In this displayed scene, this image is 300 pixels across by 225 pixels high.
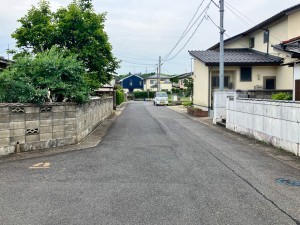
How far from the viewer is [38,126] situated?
8453 mm

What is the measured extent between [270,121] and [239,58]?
42.3ft

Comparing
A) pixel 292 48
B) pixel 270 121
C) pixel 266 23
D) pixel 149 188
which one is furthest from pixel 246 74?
pixel 149 188

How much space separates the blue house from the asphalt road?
75.4 metres

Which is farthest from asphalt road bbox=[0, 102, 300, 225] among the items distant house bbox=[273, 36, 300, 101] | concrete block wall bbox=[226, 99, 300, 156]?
distant house bbox=[273, 36, 300, 101]

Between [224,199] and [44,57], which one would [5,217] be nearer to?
[224,199]

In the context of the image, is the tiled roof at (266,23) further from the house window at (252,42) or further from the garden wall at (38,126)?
the garden wall at (38,126)

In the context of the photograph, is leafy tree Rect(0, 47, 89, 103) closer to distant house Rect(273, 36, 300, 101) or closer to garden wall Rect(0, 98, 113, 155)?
garden wall Rect(0, 98, 113, 155)

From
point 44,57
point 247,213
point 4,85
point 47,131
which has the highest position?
point 44,57

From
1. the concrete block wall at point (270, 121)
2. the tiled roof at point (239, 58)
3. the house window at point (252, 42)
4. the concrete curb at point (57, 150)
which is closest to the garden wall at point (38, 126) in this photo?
the concrete curb at point (57, 150)

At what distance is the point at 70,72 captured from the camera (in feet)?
30.8

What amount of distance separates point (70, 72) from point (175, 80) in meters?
58.0

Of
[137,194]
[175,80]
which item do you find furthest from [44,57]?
[175,80]

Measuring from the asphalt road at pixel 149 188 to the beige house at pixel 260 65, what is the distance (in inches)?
524

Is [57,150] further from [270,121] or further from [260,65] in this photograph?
[260,65]
